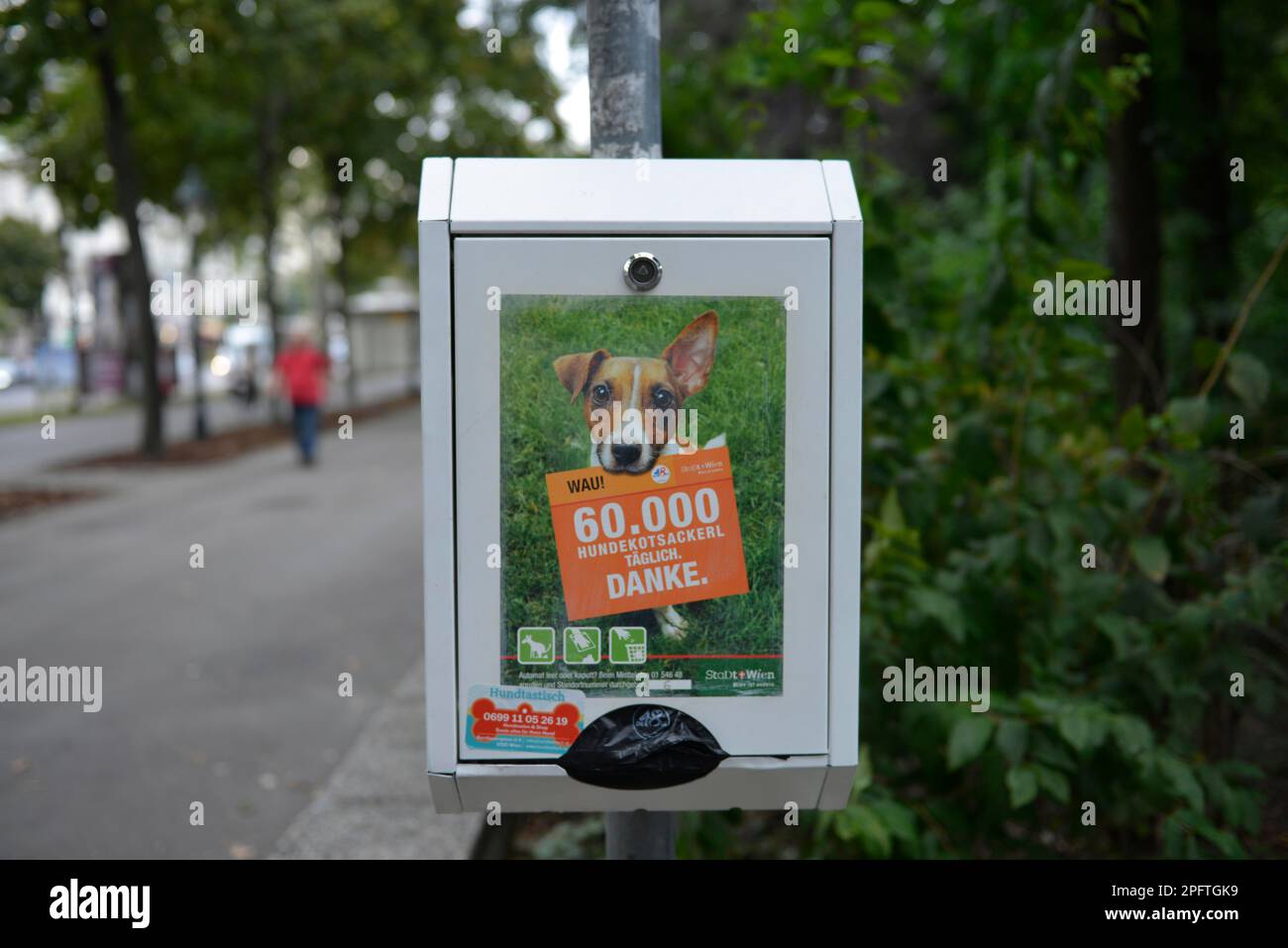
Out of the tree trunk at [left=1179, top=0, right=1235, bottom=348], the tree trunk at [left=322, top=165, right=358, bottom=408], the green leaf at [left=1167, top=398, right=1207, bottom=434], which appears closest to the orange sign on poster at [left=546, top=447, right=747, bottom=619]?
the green leaf at [left=1167, top=398, right=1207, bottom=434]

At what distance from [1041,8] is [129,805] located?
5841 millimetres

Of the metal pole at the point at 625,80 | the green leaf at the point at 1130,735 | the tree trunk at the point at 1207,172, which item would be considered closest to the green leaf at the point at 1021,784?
the green leaf at the point at 1130,735

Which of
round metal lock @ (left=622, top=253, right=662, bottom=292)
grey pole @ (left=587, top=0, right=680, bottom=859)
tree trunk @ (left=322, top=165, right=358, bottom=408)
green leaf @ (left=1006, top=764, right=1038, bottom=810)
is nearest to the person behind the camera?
round metal lock @ (left=622, top=253, right=662, bottom=292)

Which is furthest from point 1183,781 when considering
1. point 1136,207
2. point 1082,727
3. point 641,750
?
point 1136,207

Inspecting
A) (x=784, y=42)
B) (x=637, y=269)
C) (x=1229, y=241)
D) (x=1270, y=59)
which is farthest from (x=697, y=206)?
(x=1270, y=59)

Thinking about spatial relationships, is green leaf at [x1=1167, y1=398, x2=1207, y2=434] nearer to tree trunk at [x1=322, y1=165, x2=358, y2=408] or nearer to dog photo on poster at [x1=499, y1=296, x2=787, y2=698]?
dog photo on poster at [x1=499, y1=296, x2=787, y2=698]

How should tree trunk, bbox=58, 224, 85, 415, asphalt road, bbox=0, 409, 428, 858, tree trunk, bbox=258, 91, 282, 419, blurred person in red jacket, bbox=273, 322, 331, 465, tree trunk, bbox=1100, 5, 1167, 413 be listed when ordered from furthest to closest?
tree trunk, bbox=58, 224, 85, 415 → tree trunk, bbox=258, 91, 282, 419 → blurred person in red jacket, bbox=273, 322, 331, 465 → tree trunk, bbox=1100, 5, 1167, 413 → asphalt road, bbox=0, 409, 428, 858

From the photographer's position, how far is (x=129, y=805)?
16.7 feet

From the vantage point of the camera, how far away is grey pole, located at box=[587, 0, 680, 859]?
2520mm

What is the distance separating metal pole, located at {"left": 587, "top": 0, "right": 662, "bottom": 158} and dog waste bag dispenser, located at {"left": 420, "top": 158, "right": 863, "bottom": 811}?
263 millimetres

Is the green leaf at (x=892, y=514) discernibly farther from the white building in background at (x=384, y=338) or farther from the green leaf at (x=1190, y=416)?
the white building in background at (x=384, y=338)
